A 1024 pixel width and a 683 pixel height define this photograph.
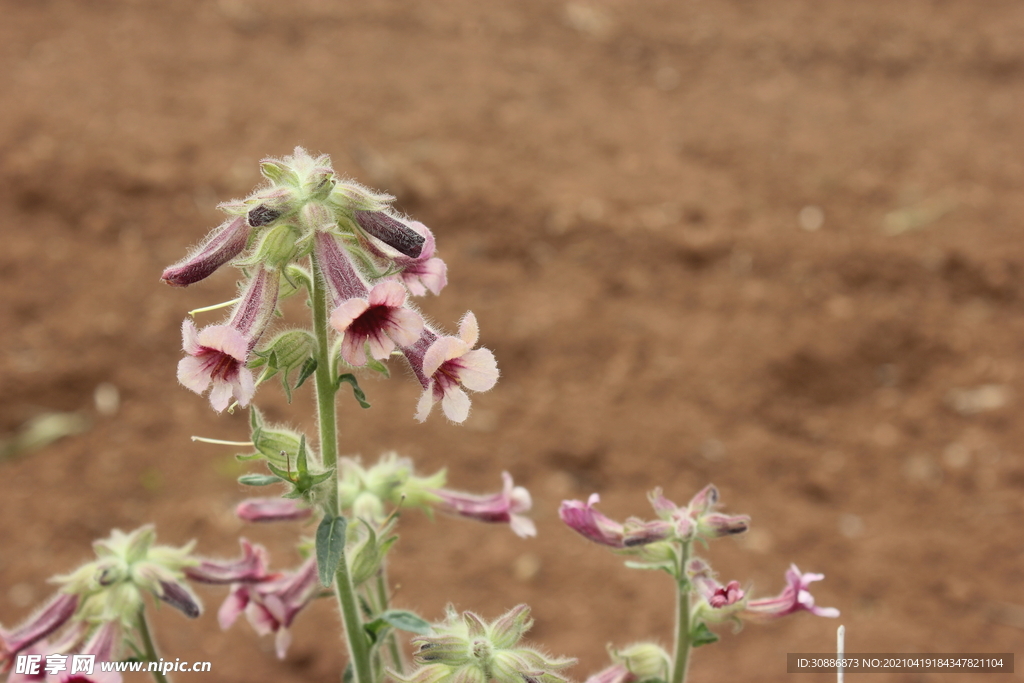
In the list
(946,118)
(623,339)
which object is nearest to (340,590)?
(623,339)

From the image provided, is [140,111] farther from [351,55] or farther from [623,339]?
[623,339]

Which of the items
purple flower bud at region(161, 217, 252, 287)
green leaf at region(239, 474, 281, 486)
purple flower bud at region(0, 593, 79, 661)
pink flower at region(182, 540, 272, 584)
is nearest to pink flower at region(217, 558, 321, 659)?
pink flower at region(182, 540, 272, 584)

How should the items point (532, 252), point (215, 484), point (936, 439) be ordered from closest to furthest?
point (215, 484)
point (936, 439)
point (532, 252)

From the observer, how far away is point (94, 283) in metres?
5.43

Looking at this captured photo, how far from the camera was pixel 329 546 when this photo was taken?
5.16 ft

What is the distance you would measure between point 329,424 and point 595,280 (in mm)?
4085

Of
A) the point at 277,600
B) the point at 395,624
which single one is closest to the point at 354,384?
the point at 395,624

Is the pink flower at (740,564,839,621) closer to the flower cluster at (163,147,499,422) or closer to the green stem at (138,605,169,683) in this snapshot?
the flower cluster at (163,147,499,422)

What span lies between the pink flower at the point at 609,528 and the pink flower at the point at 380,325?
57 centimetres

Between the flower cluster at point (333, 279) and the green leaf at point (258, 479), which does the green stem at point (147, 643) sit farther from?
the flower cluster at point (333, 279)

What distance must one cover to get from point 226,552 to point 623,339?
2.30 m

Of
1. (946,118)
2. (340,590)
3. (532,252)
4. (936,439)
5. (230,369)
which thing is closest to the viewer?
(230,369)

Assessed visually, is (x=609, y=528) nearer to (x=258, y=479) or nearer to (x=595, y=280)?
(x=258, y=479)

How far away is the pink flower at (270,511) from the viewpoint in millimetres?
2010
